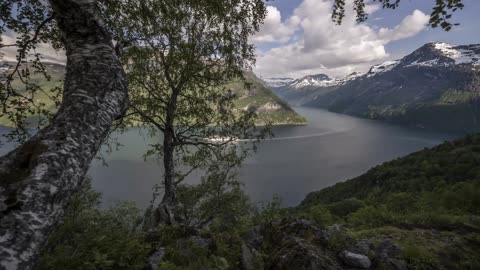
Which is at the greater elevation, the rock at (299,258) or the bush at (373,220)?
the rock at (299,258)

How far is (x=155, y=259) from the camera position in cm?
593

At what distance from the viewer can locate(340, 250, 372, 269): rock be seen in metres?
6.73

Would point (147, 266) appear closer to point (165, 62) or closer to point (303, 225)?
point (303, 225)

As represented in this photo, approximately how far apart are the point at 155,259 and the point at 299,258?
9.64 ft

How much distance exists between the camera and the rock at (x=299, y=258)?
5891 millimetres

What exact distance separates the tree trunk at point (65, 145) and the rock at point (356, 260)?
6035 millimetres

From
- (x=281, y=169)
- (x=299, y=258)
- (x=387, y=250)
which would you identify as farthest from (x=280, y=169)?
(x=299, y=258)

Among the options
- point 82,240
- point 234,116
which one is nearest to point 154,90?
point 234,116

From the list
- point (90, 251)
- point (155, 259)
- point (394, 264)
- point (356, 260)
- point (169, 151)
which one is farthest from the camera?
point (169, 151)

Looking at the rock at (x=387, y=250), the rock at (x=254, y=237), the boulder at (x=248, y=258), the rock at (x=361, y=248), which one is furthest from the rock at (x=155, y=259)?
the rock at (x=387, y=250)

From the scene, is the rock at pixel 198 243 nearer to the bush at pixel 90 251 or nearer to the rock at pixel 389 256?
the bush at pixel 90 251

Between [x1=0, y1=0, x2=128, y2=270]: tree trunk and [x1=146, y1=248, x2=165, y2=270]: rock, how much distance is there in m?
3.35

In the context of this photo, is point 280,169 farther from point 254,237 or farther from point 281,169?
point 254,237

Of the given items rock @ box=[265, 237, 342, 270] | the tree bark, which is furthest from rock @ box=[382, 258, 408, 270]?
the tree bark
